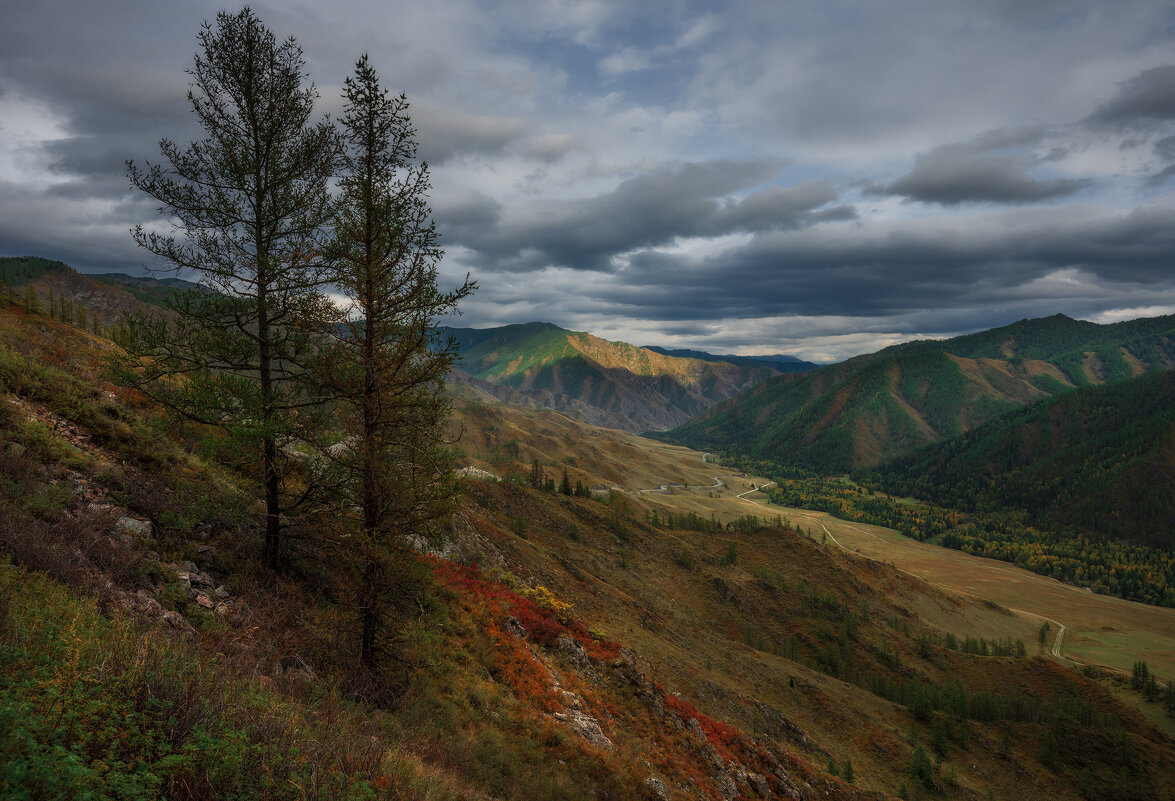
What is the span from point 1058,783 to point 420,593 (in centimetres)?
7830

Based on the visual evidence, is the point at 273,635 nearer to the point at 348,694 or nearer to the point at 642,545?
the point at 348,694

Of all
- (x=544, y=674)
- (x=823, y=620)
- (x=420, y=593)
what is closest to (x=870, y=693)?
(x=823, y=620)

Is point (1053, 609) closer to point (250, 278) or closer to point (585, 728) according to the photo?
point (585, 728)

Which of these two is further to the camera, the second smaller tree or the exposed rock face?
the exposed rock face

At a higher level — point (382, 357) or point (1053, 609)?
point (382, 357)

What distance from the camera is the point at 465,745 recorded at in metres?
12.0

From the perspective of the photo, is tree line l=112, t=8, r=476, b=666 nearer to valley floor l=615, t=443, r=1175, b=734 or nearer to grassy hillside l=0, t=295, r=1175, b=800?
grassy hillside l=0, t=295, r=1175, b=800

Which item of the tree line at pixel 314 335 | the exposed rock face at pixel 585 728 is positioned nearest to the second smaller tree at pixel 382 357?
the tree line at pixel 314 335

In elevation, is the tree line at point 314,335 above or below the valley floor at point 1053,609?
above

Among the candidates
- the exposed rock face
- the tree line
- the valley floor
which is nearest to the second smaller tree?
the tree line

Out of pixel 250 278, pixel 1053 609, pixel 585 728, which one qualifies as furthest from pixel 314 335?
pixel 1053 609

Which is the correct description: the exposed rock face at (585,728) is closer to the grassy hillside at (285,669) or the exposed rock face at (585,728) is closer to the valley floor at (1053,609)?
the grassy hillside at (285,669)

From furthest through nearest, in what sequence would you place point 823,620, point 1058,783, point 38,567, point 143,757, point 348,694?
point 823,620 < point 1058,783 < point 348,694 < point 38,567 < point 143,757

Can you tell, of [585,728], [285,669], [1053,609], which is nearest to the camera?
[285,669]
